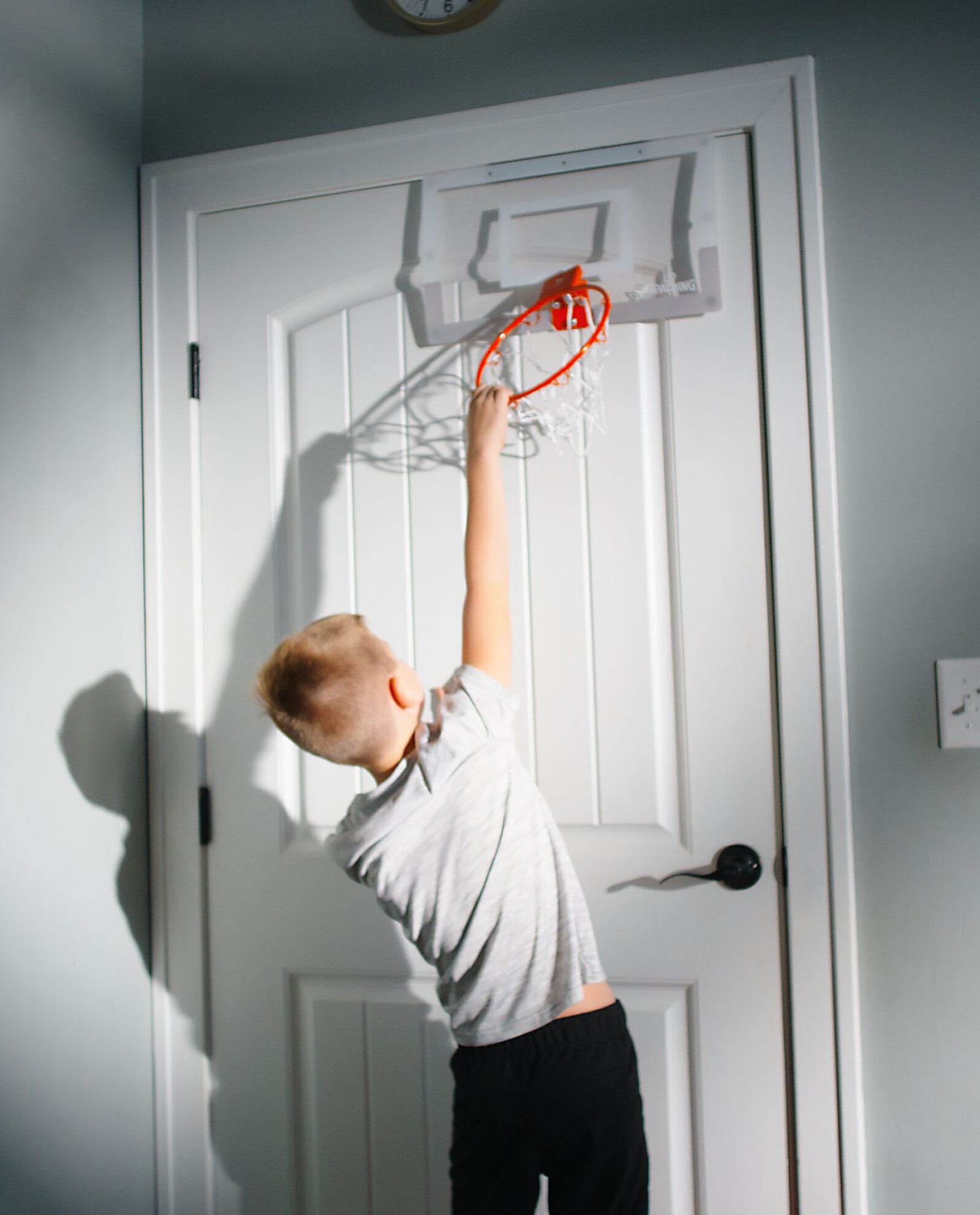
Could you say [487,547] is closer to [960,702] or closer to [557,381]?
[557,381]

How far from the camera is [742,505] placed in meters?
1.33

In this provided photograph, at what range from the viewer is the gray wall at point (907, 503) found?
126 centimetres

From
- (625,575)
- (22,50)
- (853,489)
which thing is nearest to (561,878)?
(625,575)

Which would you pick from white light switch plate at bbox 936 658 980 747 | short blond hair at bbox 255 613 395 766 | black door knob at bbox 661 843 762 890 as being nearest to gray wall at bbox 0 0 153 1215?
short blond hair at bbox 255 613 395 766

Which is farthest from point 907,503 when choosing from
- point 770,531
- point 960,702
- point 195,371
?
point 195,371

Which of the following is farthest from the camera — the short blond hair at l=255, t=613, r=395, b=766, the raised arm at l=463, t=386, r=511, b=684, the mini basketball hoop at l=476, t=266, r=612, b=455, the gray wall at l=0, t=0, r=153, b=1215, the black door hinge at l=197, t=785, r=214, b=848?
the black door hinge at l=197, t=785, r=214, b=848

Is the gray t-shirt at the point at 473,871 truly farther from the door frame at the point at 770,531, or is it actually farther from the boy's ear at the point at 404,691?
the door frame at the point at 770,531

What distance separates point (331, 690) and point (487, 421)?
483 millimetres

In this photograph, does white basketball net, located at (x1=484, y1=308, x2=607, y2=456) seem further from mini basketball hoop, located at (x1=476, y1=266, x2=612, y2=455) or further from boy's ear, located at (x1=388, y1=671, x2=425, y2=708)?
boy's ear, located at (x1=388, y1=671, x2=425, y2=708)

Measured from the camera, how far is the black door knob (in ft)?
4.24

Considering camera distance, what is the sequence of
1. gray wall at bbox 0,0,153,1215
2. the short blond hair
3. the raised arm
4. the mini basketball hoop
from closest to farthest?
the short blond hair
the raised arm
gray wall at bbox 0,0,153,1215
the mini basketball hoop

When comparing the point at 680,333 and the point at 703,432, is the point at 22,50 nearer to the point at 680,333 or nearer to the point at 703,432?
the point at 680,333

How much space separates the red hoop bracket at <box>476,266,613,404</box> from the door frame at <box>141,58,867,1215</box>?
251 millimetres

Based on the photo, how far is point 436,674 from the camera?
1415 mm
